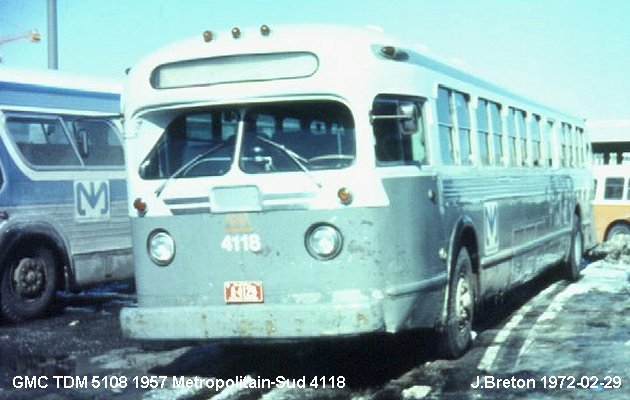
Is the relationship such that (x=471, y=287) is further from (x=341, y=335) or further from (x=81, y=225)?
(x=81, y=225)

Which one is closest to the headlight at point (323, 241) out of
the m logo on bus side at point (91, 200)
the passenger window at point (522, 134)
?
the passenger window at point (522, 134)

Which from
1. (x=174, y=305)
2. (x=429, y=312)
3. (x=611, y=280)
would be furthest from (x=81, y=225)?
(x=611, y=280)

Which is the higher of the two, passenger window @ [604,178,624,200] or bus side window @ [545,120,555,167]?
bus side window @ [545,120,555,167]

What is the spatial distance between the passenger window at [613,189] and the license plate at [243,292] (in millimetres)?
16166

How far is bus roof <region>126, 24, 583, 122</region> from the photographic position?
7008 millimetres

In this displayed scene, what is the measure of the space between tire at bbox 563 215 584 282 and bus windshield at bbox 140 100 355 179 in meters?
8.69

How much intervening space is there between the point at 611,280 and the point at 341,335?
31.2 feet

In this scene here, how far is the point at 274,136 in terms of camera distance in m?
7.27

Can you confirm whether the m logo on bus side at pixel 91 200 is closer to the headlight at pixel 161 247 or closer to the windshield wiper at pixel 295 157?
the headlight at pixel 161 247

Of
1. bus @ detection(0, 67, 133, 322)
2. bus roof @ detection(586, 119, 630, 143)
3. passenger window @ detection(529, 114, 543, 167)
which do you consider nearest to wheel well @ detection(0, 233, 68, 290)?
bus @ detection(0, 67, 133, 322)

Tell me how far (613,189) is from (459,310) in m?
14.4

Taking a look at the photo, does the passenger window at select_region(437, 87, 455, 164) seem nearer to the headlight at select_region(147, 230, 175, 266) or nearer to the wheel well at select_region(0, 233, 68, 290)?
the headlight at select_region(147, 230, 175, 266)

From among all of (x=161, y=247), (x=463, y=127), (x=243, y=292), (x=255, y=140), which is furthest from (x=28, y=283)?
(x=463, y=127)

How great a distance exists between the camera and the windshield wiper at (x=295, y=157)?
7.01 m
